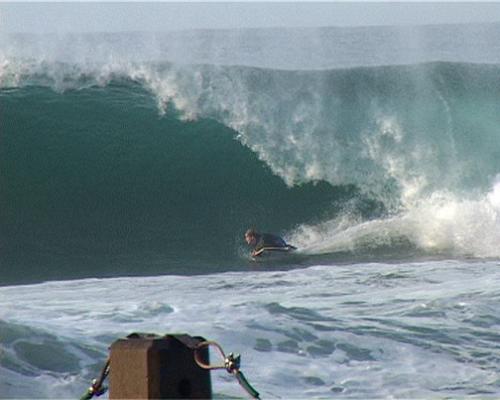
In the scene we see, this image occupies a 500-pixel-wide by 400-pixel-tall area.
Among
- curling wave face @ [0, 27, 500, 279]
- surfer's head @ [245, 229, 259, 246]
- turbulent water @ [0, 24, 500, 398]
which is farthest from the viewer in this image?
curling wave face @ [0, 27, 500, 279]

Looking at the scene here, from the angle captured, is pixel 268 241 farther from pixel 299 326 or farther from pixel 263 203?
pixel 299 326

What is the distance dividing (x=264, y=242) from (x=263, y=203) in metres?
2.42

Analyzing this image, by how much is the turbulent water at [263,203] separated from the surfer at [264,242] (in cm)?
22

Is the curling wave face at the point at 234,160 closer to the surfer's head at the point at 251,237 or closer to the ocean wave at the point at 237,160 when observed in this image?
the ocean wave at the point at 237,160

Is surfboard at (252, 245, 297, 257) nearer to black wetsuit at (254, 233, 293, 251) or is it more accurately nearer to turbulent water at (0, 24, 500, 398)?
black wetsuit at (254, 233, 293, 251)

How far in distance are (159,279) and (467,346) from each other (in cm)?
498

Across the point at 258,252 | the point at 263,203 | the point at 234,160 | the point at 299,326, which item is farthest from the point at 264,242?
the point at 299,326

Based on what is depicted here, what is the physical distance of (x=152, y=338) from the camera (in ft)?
19.0

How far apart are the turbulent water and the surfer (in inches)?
8.7

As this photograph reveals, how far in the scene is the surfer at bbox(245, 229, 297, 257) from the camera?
17.2m

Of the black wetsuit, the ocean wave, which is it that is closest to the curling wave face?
the ocean wave

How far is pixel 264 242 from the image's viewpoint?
17.4m

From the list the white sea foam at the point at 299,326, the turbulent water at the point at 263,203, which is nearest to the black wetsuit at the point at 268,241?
the turbulent water at the point at 263,203

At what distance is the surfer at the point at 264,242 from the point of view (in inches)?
679
